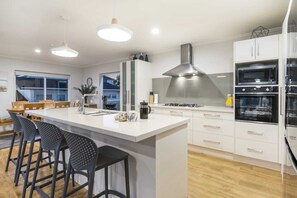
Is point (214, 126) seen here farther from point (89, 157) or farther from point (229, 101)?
point (89, 157)

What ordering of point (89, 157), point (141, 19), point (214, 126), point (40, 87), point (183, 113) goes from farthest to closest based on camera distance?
point (40, 87) < point (183, 113) < point (214, 126) < point (141, 19) < point (89, 157)

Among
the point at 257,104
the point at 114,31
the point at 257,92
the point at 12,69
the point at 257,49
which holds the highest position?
the point at 12,69

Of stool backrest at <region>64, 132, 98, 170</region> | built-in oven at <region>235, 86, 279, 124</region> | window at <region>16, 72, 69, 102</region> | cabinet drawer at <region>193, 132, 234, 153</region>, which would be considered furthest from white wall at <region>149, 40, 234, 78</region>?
window at <region>16, 72, 69, 102</region>

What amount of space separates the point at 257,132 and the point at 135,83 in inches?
108

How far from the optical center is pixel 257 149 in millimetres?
2467

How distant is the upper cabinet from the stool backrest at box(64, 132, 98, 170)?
2623mm

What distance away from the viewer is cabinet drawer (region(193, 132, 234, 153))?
2732mm

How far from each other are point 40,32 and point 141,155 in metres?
2.97

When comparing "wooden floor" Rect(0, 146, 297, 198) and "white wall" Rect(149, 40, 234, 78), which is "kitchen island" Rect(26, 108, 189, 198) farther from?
"white wall" Rect(149, 40, 234, 78)

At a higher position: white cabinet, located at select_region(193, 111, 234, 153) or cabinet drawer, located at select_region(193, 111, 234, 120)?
cabinet drawer, located at select_region(193, 111, 234, 120)

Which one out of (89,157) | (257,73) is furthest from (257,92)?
(89,157)

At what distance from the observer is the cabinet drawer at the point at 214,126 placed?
2.72 m

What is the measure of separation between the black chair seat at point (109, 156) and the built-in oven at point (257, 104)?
2124 millimetres

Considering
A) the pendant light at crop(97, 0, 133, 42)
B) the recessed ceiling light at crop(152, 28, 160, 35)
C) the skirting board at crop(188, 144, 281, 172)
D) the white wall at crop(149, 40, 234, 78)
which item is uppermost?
the recessed ceiling light at crop(152, 28, 160, 35)
